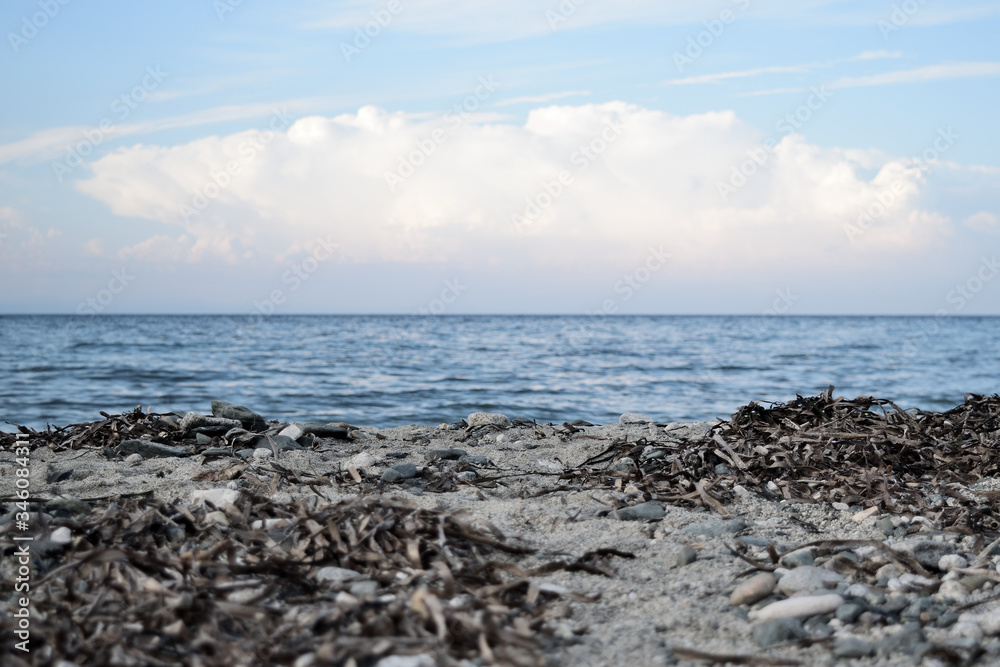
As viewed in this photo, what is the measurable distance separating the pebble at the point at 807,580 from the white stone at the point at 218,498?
2021mm

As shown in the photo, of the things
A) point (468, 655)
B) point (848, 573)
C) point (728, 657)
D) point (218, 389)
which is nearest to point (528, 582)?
point (468, 655)

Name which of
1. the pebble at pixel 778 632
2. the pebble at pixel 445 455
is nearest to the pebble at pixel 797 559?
the pebble at pixel 778 632

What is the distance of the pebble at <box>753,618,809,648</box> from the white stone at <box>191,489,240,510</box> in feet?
6.36

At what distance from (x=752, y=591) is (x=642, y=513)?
0.96 metres

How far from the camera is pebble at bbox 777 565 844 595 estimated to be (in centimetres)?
235

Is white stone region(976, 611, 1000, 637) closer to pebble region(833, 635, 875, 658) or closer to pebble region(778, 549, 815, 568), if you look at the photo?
pebble region(833, 635, 875, 658)

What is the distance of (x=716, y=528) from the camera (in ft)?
9.95

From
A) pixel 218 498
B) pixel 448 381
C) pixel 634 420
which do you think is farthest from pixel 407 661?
pixel 448 381

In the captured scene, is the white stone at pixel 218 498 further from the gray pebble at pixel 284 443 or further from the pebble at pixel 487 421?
the pebble at pixel 487 421

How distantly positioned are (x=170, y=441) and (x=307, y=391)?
21.3 feet

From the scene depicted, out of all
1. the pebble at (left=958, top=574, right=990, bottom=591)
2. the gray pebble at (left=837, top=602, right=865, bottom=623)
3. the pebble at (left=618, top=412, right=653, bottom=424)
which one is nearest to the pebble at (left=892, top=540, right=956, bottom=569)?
the pebble at (left=958, top=574, right=990, bottom=591)

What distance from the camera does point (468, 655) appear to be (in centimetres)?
186

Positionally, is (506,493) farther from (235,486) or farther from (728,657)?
(728,657)

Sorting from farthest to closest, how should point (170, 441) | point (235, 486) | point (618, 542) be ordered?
point (170, 441), point (235, 486), point (618, 542)
